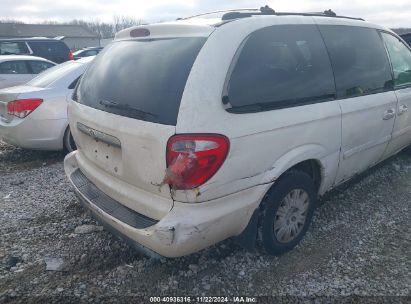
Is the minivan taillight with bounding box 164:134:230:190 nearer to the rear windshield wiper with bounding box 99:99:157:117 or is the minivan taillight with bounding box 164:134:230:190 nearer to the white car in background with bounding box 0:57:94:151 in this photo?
the rear windshield wiper with bounding box 99:99:157:117

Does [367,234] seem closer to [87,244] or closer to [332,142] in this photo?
[332,142]

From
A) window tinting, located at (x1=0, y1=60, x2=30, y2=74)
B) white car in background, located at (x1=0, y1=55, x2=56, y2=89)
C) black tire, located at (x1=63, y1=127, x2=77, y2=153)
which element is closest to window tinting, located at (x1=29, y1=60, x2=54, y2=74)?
white car in background, located at (x1=0, y1=55, x2=56, y2=89)

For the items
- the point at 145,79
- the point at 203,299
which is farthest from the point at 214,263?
the point at 145,79

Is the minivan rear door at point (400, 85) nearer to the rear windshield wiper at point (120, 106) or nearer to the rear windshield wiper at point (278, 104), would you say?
the rear windshield wiper at point (278, 104)

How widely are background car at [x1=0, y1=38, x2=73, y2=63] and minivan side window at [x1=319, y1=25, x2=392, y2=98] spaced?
13.5m

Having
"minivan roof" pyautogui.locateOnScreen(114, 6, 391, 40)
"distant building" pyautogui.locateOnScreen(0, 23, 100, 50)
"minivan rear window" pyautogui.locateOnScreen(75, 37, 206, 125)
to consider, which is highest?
"minivan roof" pyautogui.locateOnScreen(114, 6, 391, 40)

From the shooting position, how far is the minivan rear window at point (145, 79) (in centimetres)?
217

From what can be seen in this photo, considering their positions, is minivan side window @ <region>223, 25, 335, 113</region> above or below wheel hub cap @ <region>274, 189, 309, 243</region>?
above

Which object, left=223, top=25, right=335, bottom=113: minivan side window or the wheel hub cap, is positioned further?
the wheel hub cap

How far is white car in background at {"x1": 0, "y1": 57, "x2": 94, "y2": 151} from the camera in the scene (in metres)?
4.80

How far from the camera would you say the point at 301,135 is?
2596 mm

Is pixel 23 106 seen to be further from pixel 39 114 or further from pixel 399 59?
pixel 399 59

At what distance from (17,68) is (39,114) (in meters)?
4.46

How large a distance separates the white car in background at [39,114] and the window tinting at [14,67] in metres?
3.67
